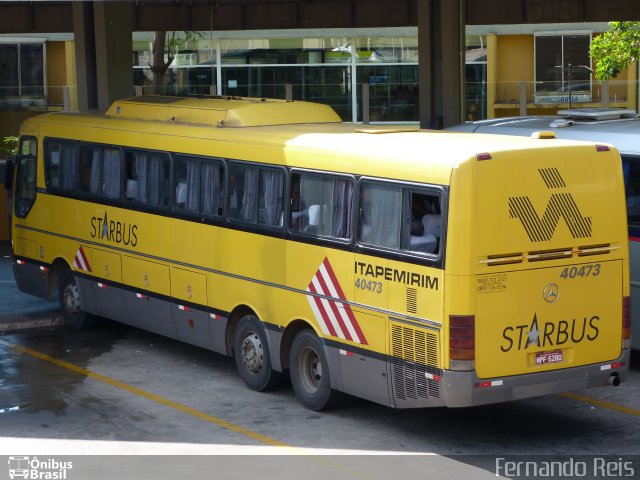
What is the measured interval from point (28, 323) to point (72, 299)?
0.83 m

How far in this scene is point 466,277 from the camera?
37.6 feet

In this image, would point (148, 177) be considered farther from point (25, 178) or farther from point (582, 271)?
point (582, 271)

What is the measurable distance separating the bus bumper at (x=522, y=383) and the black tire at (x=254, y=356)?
3237 mm

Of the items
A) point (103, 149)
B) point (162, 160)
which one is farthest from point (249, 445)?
point (103, 149)

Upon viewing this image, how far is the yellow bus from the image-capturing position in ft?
38.1

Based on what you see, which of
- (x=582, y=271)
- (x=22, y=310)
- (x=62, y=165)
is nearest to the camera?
(x=582, y=271)

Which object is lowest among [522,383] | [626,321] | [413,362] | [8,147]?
[522,383]

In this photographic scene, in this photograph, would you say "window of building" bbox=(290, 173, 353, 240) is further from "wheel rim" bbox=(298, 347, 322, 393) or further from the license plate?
the license plate

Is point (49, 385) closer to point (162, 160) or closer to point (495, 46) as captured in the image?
point (162, 160)

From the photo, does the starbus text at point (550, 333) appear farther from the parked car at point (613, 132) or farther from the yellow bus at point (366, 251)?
the parked car at point (613, 132)

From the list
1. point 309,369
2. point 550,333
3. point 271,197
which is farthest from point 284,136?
point 550,333

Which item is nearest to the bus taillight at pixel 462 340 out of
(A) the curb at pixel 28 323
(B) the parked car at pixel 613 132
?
(B) the parked car at pixel 613 132

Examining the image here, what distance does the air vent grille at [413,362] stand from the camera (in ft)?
38.5

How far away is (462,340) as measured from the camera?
11469 millimetres
